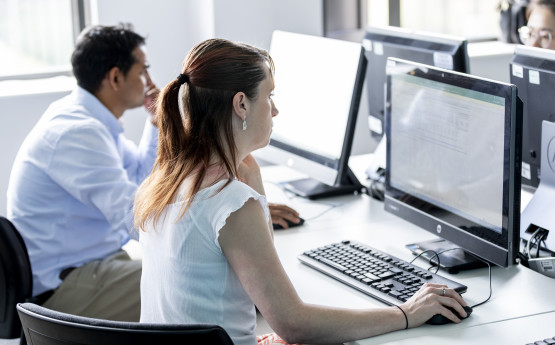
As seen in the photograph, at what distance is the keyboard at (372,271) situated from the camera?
1.73 m

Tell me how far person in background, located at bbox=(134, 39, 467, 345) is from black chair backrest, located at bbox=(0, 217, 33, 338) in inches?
22.9

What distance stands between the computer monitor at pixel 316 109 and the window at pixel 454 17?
2274 mm

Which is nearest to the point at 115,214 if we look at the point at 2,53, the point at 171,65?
the point at 171,65

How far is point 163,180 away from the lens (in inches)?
62.4

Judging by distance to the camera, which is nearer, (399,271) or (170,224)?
(170,224)

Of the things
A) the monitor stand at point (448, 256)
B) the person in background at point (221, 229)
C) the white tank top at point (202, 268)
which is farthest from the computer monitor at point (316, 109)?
the white tank top at point (202, 268)

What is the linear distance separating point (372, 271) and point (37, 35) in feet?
8.61

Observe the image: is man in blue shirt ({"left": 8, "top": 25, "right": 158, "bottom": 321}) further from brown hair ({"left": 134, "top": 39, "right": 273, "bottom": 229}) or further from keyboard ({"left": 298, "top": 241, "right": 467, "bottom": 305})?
brown hair ({"left": 134, "top": 39, "right": 273, "bottom": 229})

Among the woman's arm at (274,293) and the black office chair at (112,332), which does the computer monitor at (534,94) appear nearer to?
the woman's arm at (274,293)

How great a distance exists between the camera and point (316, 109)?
2453mm

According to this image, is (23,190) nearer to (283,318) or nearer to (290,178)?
(290,178)

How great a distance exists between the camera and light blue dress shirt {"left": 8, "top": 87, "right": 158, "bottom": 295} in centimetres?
236

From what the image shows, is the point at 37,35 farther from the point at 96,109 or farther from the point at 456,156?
the point at 456,156

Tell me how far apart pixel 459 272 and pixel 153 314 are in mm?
720
